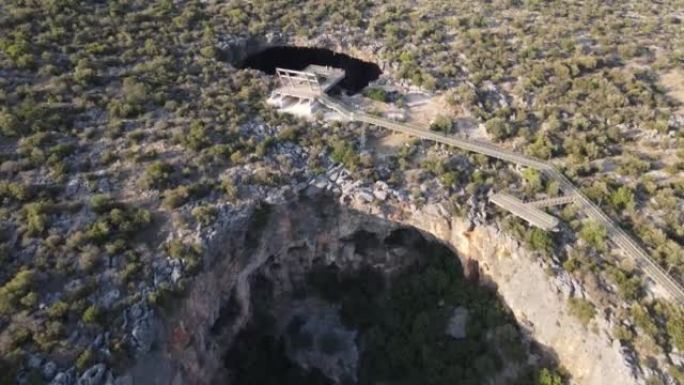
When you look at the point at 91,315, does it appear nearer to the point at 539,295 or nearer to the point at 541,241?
the point at 539,295

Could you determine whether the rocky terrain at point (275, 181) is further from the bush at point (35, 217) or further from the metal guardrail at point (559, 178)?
the metal guardrail at point (559, 178)

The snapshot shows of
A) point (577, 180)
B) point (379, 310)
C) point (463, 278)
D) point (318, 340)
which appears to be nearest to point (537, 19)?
point (577, 180)

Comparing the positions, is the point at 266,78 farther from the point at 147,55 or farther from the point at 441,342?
the point at 441,342

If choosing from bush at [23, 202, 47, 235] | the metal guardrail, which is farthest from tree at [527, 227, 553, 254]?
bush at [23, 202, 47, 235]

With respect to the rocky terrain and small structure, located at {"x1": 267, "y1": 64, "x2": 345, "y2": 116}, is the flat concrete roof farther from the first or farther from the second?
the rocky terrain

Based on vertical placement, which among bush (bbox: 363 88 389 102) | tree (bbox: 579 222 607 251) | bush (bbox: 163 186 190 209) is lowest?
tree (bbox: 579 222 607 251)

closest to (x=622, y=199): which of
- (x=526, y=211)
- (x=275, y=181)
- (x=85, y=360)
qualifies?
(x=526, y=211)
